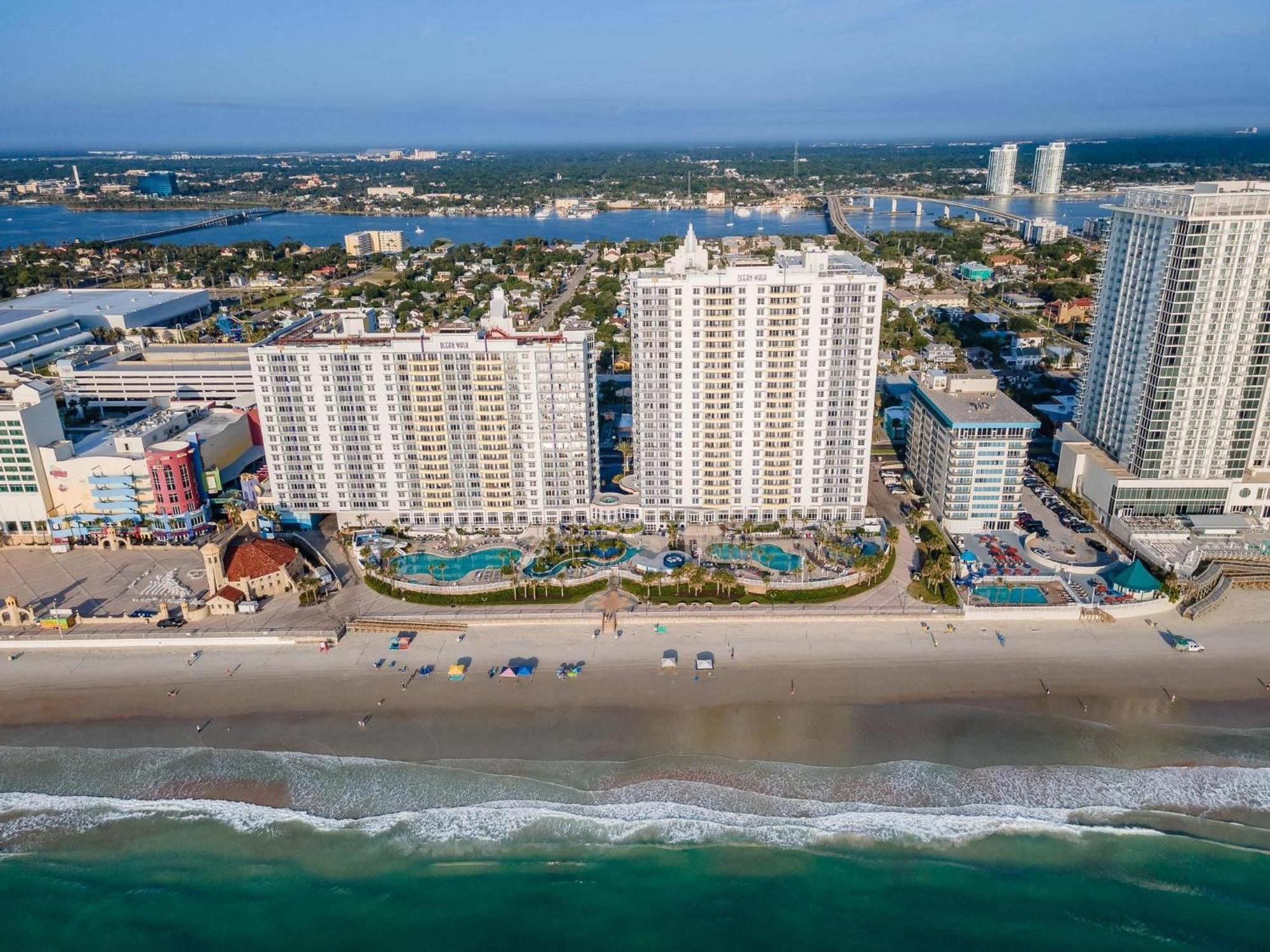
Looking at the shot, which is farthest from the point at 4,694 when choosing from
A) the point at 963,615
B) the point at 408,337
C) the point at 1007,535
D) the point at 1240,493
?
the point at 1240,493

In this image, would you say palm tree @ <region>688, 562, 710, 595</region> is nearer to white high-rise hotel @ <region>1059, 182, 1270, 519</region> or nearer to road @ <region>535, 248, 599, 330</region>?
white high-rise hotel @ <region>1059, 182, 1270, 519</region>

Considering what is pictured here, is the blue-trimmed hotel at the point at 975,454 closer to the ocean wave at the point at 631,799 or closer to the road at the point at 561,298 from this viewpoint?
the ocean wave at the point at 631,799

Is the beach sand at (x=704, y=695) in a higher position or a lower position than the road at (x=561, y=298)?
lower

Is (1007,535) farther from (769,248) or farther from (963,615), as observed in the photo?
(769,248)

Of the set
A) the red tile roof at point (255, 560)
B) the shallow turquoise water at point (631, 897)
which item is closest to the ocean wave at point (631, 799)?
the shallow turquoise water at point (631, 897)

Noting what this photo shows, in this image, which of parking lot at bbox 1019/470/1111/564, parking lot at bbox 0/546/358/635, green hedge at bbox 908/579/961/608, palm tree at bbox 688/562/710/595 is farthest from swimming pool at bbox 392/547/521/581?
parking lot at bbox 1019/470/1111/564
